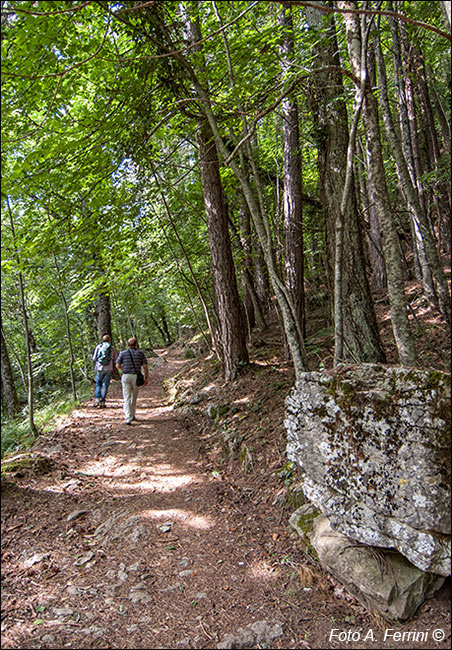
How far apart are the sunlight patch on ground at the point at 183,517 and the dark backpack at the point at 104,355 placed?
575cm

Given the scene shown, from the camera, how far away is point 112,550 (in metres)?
3.55

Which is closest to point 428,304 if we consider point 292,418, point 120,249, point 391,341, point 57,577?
point 391,341

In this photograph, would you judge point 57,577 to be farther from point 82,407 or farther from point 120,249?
point 82,407

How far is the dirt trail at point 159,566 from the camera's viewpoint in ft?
8.54

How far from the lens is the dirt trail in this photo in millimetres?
2604

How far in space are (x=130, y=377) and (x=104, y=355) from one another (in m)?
2.03

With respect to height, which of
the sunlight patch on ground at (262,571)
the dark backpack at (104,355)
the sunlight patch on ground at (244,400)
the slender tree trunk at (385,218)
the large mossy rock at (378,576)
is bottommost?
the sunlight patch on ground at (262,571)

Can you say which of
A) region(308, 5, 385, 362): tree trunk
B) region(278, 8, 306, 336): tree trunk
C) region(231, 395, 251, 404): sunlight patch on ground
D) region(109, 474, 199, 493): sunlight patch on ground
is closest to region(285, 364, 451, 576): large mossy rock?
region(308, 5, 385, 362): tree trunk

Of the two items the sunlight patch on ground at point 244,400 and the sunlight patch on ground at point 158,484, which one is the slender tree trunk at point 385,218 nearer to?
the sunlight patch on ground at point 158,484

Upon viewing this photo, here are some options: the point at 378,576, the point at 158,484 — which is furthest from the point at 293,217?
the point at 378,576

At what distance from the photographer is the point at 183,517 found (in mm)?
4180

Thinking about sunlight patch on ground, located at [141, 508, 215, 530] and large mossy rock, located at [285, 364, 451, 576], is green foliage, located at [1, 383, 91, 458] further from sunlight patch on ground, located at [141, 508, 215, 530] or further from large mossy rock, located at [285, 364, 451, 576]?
large mossy rock, located at [285, 364, 451, 576]

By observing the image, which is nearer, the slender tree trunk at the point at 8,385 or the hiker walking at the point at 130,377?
the hiker walking at the point at 130,377

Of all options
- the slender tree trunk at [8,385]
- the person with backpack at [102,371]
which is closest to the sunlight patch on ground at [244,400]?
the person with backpack at [102,371]
